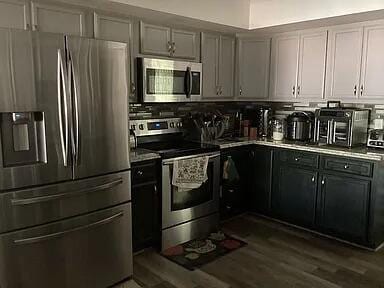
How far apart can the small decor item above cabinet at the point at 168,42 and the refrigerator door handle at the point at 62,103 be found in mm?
1230

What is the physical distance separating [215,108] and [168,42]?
121cm

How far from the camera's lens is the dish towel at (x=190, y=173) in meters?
3.19

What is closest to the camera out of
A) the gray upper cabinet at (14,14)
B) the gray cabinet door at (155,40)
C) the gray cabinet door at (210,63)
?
the gray upper cabinet at (14,14)

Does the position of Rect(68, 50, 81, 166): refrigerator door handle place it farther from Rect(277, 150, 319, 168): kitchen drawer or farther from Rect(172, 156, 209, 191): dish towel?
Rect(277, 150, 319, 168): kitchen drawer

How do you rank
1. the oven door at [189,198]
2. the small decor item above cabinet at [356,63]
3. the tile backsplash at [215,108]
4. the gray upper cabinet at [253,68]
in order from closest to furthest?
the oven door at [189,198] → the small decor item above cabinet at [356,63] → the tile backsplash at [215,108] → the gray upper cabinet at [253,68]

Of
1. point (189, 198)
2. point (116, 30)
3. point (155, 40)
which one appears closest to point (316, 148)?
point (189, 198)

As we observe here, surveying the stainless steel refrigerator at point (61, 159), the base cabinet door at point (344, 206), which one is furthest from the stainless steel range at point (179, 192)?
the base cabinet door at point (344, 206)

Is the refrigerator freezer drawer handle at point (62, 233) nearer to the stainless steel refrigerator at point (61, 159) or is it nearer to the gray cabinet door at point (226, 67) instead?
the stainless steel refrigerator at point (61, 159)

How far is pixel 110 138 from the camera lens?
2.43 metres

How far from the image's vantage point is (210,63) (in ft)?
12.9

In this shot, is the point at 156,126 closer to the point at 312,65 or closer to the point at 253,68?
the point at 253,68

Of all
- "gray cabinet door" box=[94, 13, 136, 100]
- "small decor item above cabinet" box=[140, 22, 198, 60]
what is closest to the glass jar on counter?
"small decor item above cabinet" box=[140, 22, 198, 60]

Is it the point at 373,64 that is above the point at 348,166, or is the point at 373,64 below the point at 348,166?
above

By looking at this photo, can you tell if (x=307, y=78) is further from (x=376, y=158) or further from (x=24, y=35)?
(x=24, y=35)
